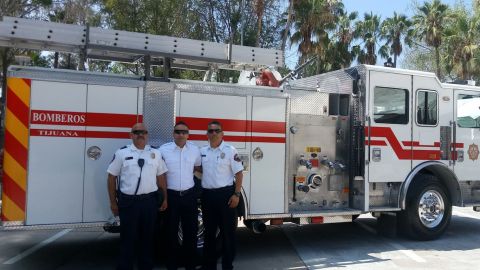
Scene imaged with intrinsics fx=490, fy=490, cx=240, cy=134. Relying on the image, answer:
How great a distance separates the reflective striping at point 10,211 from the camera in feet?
18.2

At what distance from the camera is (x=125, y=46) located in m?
6.21

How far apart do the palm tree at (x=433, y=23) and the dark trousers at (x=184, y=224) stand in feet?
90.3

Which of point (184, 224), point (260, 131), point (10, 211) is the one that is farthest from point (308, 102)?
point (10, 211)

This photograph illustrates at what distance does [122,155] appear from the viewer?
5.44 m

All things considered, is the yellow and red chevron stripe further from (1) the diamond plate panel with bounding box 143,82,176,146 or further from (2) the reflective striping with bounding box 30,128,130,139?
(1) the diamond plate panel with bounding box 143,82,176,146

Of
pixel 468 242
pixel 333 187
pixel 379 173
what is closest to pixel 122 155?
pixel 333 187

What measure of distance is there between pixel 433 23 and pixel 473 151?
Result: 2409cm

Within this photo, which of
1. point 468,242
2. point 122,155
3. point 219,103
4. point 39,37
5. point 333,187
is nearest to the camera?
point 122,155

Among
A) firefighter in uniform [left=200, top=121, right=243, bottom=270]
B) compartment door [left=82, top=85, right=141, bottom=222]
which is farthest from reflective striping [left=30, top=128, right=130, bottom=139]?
firefighter in uniform [left=200, top=121, right=243, bottom=270]

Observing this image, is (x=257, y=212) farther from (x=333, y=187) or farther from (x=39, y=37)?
(x=39, y=37)

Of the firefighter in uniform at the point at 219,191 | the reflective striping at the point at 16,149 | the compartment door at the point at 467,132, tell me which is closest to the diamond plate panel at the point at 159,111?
the firefighter in uniform at the point at 219,191

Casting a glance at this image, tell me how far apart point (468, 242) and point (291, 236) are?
3040mm

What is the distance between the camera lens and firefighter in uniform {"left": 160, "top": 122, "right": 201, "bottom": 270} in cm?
581

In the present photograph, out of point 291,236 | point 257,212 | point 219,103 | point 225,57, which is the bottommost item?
point 291,236
